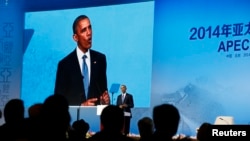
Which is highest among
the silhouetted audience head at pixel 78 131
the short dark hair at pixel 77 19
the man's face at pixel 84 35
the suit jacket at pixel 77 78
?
the short dark hair at pixel 77 19

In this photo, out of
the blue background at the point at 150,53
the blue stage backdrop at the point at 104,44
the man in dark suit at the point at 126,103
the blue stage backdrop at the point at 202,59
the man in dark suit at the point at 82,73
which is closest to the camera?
the blue stage backdrop at the point at 202,59

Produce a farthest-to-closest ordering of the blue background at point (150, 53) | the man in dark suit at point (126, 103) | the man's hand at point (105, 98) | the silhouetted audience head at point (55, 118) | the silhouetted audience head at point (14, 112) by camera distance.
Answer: the man's hand at point (105, 98) → the man in dark suit at point (126, 103) → the blue background at point (150, 53) → the silhouetted audience head at point (14, 112) → the silhouetted audience head at point (55, 118)

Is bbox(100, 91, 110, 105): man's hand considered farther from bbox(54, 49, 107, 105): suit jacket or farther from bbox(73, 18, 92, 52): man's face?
bbox(73, 18, 92, 52): man's face

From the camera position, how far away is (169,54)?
872 centimetres

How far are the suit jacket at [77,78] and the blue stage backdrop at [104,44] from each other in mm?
119

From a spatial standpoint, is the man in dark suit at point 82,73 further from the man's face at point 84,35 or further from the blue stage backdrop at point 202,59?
the blue stage backdrop at point 202,59

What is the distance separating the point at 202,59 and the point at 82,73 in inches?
96.1

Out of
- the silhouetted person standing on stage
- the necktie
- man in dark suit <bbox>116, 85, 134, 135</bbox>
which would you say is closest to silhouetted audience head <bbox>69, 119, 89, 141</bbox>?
the silhouetted person standing on stage

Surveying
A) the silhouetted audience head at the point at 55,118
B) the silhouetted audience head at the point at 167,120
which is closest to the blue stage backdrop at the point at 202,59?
the silhouetted audience head at the point at 167,120

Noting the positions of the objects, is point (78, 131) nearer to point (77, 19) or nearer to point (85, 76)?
point (85, 76)

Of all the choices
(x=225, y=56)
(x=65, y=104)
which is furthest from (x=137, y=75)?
(x=65, y=104)

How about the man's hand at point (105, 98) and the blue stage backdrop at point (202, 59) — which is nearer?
the blue stage backdrop at point (202, 59)

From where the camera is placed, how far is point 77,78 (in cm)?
948

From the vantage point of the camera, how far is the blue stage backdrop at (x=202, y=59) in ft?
26.0
